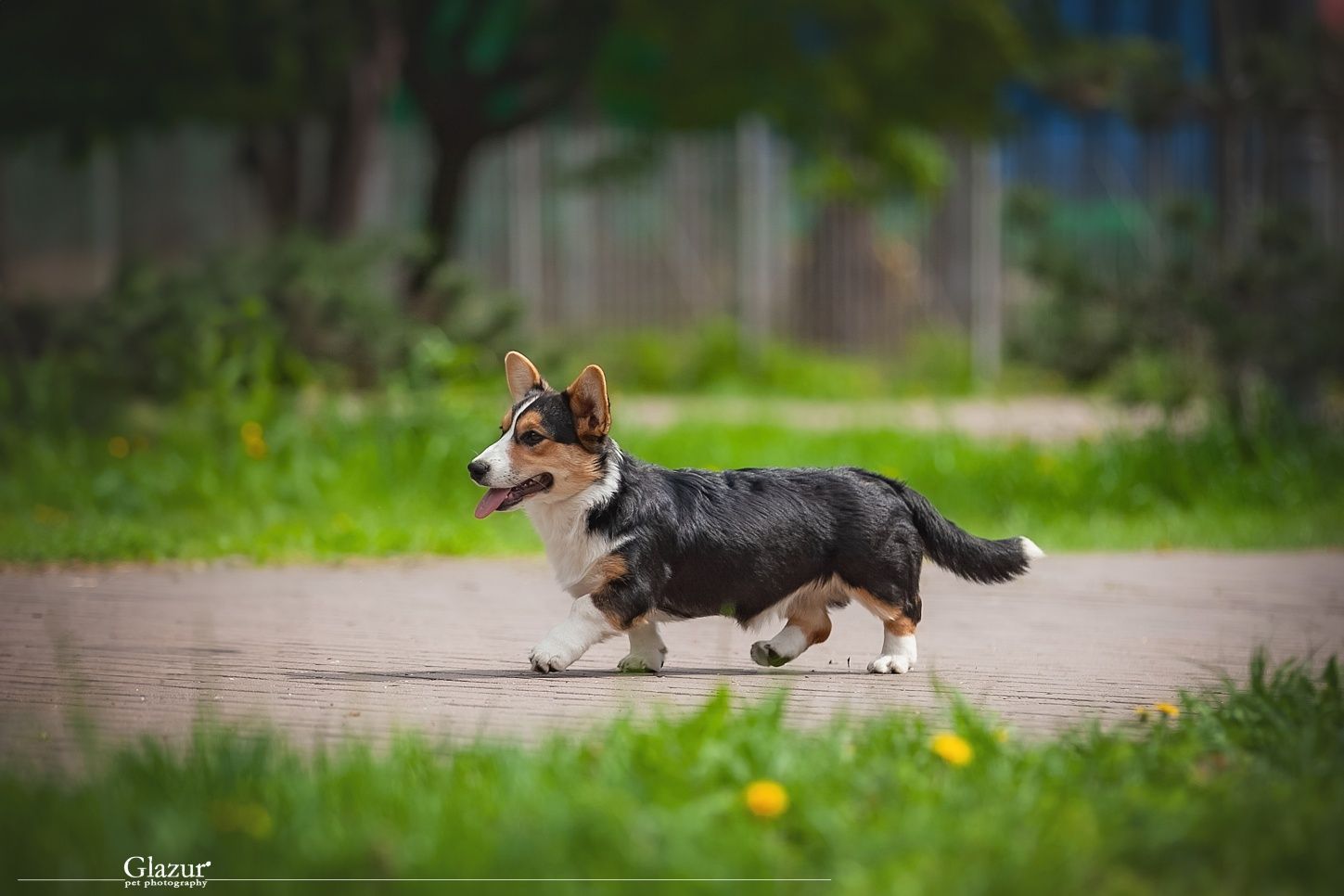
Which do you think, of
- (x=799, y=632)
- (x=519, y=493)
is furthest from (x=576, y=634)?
(x=799, y=632)

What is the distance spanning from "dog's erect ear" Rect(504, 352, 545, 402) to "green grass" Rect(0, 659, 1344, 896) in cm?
161

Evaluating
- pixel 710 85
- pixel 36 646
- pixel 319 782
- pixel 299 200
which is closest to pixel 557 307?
pixel 299 200

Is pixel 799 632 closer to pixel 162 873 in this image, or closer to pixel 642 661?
pixel 642 661

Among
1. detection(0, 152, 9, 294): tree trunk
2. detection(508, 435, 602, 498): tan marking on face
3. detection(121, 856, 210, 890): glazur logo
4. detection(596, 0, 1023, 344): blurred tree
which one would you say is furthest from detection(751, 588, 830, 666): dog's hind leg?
detection(596, 0, 1023, 344): blurred tree

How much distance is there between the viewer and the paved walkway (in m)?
4.89

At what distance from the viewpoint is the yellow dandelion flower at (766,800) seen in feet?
11.7

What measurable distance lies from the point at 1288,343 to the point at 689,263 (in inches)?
326

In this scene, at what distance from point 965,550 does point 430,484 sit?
4.97m

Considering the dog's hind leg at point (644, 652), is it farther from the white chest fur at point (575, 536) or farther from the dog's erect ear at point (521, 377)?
the dog's erect ear at point (521, 377)

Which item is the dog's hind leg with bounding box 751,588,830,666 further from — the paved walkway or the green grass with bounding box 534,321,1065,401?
the green grass with bounding box 534,321,1065,401

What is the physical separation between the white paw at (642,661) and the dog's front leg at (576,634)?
27cm

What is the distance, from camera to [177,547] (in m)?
8.55

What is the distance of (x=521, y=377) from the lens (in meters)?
5.63

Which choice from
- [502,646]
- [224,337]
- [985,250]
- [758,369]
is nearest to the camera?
[502,646]
